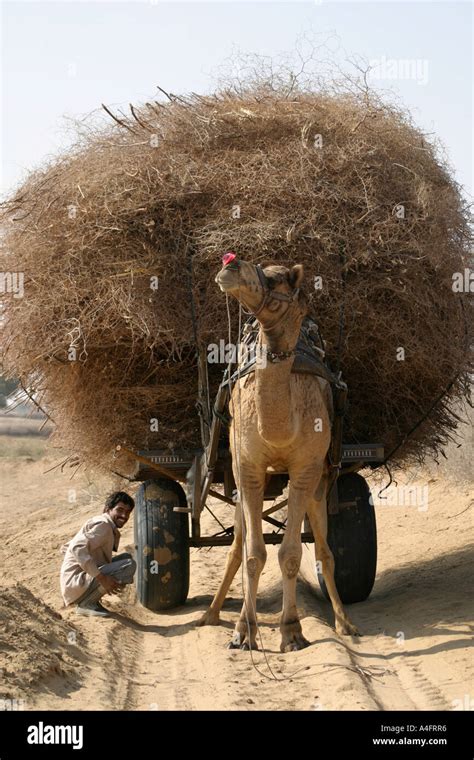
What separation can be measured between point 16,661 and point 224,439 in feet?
10.3

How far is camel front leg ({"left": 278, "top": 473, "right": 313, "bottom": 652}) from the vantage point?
25.7 ft

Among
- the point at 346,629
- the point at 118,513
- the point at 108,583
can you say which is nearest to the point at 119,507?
the point at 118,513

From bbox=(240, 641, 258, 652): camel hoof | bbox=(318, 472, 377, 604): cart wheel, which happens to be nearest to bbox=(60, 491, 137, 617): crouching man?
bbox=(240, 641, 258, 652): camel hoof

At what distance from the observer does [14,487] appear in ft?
68.4

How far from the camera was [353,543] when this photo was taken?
9.72 metres

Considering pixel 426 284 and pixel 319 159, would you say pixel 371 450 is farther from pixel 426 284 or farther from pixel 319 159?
pixel 319 159

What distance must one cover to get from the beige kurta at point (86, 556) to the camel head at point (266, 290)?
3153 mm

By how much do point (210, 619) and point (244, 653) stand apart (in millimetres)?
1179

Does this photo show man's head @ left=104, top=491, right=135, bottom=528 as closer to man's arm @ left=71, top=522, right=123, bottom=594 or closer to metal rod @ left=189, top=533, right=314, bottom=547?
man's arm @ left=71, top=522, right=123, bottom=594

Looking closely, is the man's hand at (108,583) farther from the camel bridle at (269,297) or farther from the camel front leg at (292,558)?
the camel bridle at (269,297)

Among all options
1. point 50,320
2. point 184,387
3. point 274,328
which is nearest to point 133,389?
point 184,387

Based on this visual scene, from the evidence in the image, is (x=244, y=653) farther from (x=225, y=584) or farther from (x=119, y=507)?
(x=119, y=507)

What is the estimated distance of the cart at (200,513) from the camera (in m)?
9.05

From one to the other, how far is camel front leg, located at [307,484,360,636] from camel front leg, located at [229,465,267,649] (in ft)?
2.15
